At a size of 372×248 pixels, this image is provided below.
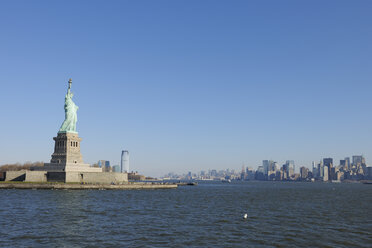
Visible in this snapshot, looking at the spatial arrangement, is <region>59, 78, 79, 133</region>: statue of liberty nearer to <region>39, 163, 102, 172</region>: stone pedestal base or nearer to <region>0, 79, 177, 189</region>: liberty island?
<region>0, 79, 177, 189</region>: liberty island

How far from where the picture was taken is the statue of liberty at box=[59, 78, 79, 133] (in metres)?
110

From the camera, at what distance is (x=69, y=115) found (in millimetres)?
111938

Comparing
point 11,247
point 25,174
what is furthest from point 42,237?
point 25,174

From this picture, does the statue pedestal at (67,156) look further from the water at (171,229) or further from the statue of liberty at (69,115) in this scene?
the water at (171,229)

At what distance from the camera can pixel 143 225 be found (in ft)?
120

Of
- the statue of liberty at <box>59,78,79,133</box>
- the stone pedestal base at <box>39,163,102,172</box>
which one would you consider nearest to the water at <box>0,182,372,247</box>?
the stone pedestal base at <box>39,163,102,172</box>

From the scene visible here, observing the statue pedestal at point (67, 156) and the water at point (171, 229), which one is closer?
the water at point (171, 229)

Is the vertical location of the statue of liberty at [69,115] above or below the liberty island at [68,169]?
above

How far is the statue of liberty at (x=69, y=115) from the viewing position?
109938 millimetres

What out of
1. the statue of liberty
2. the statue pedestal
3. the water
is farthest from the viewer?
the statue of liberty

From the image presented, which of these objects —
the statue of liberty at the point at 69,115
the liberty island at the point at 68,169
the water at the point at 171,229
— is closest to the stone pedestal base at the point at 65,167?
the liberty island at the point at 68,169

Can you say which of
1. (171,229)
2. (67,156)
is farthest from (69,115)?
(171,229)

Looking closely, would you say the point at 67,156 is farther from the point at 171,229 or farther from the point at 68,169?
the point at 171,229

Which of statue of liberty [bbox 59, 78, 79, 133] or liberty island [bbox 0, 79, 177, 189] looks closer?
liberty island [bbox 0, 79, 177, 189]
